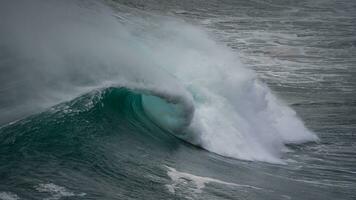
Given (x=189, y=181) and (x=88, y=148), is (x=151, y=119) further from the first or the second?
(x=189, y=181)

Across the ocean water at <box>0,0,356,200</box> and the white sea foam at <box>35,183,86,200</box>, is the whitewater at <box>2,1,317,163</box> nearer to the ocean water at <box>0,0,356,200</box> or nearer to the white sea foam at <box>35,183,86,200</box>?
the ocean water at <box>0,0,356,200</box>

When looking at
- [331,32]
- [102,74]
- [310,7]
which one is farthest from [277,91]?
[310,7]

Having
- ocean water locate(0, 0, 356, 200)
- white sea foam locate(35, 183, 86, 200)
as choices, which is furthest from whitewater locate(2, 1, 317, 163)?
white sea foam locate(35, 183, 86, 200)

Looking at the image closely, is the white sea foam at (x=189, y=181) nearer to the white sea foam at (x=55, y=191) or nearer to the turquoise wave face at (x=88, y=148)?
the turquoise wave face at (x=88, y=148)

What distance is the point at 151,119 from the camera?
1797 cm

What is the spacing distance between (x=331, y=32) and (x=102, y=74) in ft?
79.5

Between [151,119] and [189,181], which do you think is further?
[151,119]

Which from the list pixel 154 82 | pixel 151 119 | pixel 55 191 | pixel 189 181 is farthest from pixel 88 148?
pixel 154 82

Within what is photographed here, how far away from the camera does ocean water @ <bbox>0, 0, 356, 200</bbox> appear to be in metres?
13.1

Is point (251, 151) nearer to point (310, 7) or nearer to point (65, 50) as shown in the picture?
point (65, 50)

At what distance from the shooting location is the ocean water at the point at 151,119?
13.1 metres

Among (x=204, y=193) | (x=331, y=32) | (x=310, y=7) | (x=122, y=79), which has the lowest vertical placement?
(x=204, y=193)

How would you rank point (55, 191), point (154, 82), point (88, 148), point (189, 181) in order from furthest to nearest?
point (154, 82)
point (88, 148)
point (189, 181)
point (55, 191)

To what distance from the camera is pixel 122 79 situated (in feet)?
58.5
